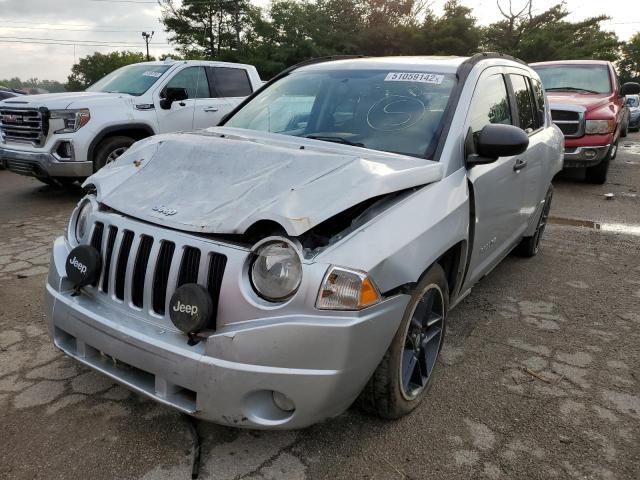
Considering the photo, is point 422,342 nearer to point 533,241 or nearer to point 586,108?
point 533,241

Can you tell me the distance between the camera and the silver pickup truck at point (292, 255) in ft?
6.38

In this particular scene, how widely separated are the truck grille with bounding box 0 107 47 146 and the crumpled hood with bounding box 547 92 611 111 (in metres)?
7.80

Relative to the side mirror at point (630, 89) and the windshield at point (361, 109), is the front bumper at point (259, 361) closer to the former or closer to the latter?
the windshield at point (361, 109)

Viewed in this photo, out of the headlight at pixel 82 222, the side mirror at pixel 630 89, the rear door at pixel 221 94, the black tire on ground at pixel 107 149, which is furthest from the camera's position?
the side mirror at pixel 630 89

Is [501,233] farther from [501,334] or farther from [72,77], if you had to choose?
[72,77]

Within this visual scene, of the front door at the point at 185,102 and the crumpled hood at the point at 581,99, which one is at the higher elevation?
the crumpled hood at the point at 581,99

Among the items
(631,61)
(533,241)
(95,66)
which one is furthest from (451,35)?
(95,66)

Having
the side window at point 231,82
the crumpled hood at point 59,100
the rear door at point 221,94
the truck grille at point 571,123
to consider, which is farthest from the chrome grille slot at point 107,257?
the truck grille at point 571,123

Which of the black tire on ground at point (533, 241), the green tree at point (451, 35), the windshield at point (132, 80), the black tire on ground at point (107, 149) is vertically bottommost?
the black tire on ground at point (533, 241)

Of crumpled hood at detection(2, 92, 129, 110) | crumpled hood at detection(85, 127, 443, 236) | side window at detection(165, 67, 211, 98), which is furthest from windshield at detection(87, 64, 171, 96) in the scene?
crumpled hood at detection(85, 127, 443, 236)

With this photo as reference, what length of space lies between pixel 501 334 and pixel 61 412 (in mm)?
2652

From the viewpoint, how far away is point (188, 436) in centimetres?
235

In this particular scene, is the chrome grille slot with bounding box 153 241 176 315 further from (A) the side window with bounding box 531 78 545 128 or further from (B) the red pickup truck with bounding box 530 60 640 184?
(B) the red pickup truck with bounding box 530 60 640 184

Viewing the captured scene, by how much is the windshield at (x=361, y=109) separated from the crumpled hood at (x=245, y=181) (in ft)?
0.74
